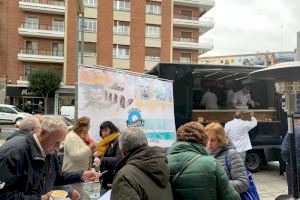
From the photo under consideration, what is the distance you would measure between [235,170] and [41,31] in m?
47.9

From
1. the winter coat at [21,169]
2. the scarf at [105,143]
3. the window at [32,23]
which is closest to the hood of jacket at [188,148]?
the winter coat at [21,169]

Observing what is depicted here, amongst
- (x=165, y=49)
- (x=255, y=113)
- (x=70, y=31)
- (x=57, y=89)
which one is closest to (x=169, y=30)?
(x=165, y=49)

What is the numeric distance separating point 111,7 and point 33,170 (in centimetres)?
5057

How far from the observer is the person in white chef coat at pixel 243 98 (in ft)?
40.1

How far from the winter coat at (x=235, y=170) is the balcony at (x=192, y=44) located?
50.0 m

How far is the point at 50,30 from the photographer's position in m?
50.1

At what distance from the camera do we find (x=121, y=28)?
52594 millimetres

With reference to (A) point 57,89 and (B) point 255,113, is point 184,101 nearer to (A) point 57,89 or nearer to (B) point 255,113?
(B) point 255,113

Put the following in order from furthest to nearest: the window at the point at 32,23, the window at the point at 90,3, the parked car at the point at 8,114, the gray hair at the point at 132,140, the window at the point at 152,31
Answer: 1. the window at the point at 152,31
2. the window at the point at 90,3
3. the window at the point at 32,23
4. the parked car at the point at 8,114
5. the gray hair at the point at 132,140

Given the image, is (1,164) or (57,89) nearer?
Answer: (1,164)

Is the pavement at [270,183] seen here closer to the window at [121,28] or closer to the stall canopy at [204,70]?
the stall canopy at [204,70]

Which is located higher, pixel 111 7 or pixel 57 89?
pixel 111 7

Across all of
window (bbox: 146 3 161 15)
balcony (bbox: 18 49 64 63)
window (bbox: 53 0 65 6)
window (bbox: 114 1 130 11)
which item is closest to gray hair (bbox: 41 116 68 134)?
balcony (bbox: 18 49 64 63)

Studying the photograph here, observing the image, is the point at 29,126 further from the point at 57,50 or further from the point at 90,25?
the point at 90,25
